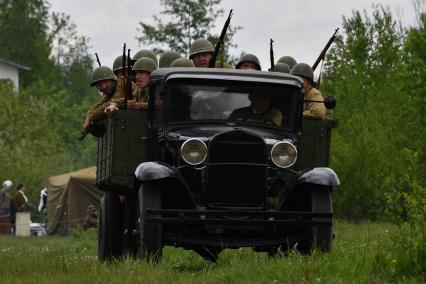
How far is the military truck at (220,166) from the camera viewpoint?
11828 millimetres

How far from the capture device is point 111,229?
558 inches

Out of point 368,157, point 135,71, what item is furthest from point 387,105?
point 135,71

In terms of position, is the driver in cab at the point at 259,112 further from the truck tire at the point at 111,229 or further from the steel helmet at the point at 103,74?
the steel helmet at the point at 103,74

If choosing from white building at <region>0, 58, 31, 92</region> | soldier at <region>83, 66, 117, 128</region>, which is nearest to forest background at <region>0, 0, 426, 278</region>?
soldier at <region>83, 66, 117, 128</region>

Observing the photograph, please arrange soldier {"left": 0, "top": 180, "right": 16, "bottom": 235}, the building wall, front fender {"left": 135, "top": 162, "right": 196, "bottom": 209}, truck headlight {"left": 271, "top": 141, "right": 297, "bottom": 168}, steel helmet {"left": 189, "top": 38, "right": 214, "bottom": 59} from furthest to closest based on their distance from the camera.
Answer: the building wall → soldier {"left": 0, "top": 180, "right": 16, "bottom": 235} → steel helmet {"left": 189, "top": 38, "right": 214, "bottom": 59} → truck headlight {"left": 271, "top": 141, "right": 297, "bottom": 168} → front fender {"left": 135, "top": 162, "right": 196, "bottom": 209}

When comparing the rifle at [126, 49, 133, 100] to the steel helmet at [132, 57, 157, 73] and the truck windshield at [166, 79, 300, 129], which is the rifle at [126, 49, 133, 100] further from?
the truck windshield at [166, 79, 300, 129]

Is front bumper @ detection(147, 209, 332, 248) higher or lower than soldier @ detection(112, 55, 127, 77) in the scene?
lower

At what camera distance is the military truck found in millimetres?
11828

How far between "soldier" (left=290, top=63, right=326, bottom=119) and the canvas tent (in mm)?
27105

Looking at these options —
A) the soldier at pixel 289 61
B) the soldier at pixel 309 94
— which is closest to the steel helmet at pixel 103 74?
the soldier at pixel 289 61

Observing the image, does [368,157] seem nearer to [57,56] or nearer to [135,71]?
[135,71]

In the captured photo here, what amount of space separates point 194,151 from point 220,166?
0.96 feet

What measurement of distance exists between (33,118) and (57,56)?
43.0 m

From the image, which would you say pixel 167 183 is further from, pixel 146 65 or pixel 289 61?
pixel 289 61
